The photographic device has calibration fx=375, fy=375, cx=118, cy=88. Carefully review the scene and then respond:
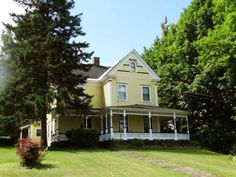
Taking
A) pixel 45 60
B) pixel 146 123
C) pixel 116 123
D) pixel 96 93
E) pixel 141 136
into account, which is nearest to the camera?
pixel 45 60

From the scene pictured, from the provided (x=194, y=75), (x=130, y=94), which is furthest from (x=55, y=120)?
(x=194, y=75)

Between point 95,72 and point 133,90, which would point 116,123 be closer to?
point 133,90

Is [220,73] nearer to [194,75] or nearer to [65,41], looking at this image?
[194,75]

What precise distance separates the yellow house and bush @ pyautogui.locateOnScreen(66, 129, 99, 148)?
8.17ft

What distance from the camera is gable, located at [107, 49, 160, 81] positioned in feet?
121

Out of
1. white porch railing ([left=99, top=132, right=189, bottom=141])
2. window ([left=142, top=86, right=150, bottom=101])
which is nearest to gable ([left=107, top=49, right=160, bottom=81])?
window ([left=142, top=86, right=150, bottom=101])

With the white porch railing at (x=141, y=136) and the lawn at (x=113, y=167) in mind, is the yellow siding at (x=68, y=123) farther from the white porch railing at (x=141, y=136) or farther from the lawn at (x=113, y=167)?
the lawn at (x=113, y=167)

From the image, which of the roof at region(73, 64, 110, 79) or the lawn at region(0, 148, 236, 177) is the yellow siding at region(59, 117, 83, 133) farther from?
the lawn at region(0, 148, 236, 177)

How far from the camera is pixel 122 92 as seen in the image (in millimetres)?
37000

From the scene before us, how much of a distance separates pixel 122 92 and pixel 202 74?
27.4 ft

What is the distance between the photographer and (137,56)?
37.9 meters

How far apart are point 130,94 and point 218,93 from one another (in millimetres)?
9582

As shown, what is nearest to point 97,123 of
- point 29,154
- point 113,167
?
point 113,167

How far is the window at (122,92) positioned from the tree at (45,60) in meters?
6.54
